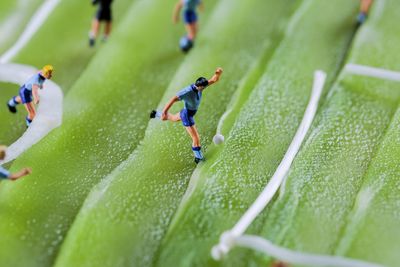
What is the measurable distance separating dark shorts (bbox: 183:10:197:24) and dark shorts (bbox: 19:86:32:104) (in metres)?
1.33

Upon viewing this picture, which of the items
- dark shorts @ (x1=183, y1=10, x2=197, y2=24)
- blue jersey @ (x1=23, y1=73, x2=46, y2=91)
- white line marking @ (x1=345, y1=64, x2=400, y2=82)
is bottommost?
white line marking @ (x1=345, y1=64, x2=400, y2=82)

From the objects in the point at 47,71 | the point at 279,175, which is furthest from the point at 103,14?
the point at 279,175

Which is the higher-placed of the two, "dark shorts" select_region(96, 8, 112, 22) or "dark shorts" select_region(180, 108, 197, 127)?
"dark shorts" select_region(96, 8, 112, 22)

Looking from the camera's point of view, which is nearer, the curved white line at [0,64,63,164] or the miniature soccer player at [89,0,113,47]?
the curved white line at [0,64,63,164]

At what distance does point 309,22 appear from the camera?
4410 millimetres

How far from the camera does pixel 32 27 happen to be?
439cm

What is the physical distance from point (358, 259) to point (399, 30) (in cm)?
201

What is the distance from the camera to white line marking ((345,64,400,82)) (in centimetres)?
393

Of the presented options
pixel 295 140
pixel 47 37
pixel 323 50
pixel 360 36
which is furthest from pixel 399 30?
pixel 47 37

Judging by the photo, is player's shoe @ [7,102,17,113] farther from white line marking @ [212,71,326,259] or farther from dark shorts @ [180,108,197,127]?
white line marking @ [212,71,326,259]

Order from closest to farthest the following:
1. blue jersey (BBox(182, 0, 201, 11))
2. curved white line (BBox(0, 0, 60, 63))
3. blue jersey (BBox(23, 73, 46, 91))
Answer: blue jersey (BBox(23, 73, 46, 91)) < blue jersey (BBox(182, 0, 201, 11)) < curved white line (BBox(0, 0, 60, 63))

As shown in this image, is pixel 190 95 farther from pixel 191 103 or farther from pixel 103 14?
pixel 103 14

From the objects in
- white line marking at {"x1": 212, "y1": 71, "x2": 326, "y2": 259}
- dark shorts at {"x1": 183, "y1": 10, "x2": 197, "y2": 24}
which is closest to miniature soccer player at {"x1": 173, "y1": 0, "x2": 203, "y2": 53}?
dark shorts at {"x1": 183, "y1": 10, "x2": 197, "y2": 24}

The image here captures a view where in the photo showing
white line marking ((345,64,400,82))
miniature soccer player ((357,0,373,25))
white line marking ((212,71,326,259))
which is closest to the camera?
white line marking ((212,71,326,259))
